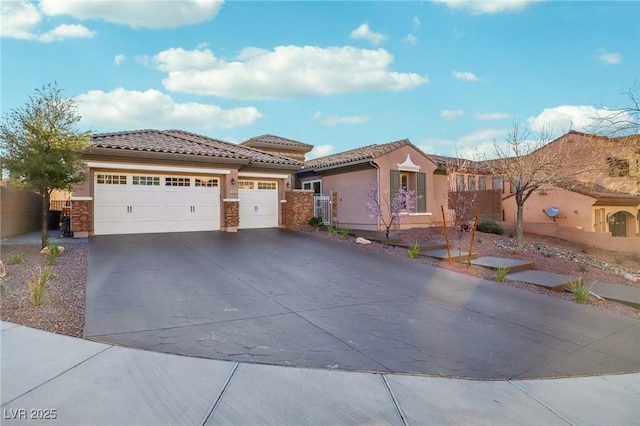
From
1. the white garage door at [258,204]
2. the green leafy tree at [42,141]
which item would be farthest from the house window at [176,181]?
the green leafy tree at [42,141]

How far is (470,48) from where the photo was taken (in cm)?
1360

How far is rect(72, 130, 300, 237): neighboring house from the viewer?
13797 mm

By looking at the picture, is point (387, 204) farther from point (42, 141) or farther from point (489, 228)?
point (42, 141)

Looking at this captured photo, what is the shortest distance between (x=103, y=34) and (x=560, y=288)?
15170 mm

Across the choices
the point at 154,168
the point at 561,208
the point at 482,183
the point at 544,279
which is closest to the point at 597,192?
the point at 561,208

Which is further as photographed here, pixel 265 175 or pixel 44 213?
pixel 265 175

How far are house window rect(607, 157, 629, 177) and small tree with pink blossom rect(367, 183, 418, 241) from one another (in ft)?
27.2

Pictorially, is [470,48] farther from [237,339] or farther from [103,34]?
[237,339]

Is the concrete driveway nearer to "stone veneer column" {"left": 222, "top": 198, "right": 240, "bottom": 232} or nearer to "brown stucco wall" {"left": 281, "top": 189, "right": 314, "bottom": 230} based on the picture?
"stone veneer column" {"left": 222, "top": 198, "right": 240, "bottom": 232}

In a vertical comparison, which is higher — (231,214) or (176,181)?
(176,181)

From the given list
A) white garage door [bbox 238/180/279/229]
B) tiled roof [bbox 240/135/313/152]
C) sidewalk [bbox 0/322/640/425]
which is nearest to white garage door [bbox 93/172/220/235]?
white garage door [bbox 238/180/279/229]

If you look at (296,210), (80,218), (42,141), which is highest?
(42,141)

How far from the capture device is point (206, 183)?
16.3 meters

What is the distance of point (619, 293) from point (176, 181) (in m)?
15.7
